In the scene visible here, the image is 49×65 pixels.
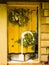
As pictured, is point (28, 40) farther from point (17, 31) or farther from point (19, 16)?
point (19, 16)

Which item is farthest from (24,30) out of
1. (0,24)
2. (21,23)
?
(0,24)

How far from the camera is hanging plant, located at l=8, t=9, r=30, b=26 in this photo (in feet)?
24.6

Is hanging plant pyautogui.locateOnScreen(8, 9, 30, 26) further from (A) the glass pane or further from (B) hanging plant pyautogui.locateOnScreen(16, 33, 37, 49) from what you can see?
(B) hanging plant pyautogui.locateOnScreen(16, 33, 37, 49)

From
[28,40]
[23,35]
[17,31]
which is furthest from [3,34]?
[28,40]

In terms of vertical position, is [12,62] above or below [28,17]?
below

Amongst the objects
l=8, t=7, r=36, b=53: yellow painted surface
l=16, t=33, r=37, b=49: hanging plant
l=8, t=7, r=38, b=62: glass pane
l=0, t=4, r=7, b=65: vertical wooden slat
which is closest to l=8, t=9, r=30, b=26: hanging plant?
l=8, t=7, r=38, b=62: glass pane

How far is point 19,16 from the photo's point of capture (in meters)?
7.53

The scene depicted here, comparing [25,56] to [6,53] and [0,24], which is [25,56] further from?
[0,24]

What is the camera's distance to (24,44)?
7527mm

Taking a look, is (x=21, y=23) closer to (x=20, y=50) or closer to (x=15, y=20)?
(x=15, y=20)

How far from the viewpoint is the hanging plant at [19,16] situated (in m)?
7.49

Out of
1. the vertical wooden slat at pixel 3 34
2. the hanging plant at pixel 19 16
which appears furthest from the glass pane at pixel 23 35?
the vertical wooden slat at pixel 3 34

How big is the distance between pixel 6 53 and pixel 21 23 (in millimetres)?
914

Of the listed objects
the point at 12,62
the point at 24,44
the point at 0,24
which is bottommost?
the point at 12,62
